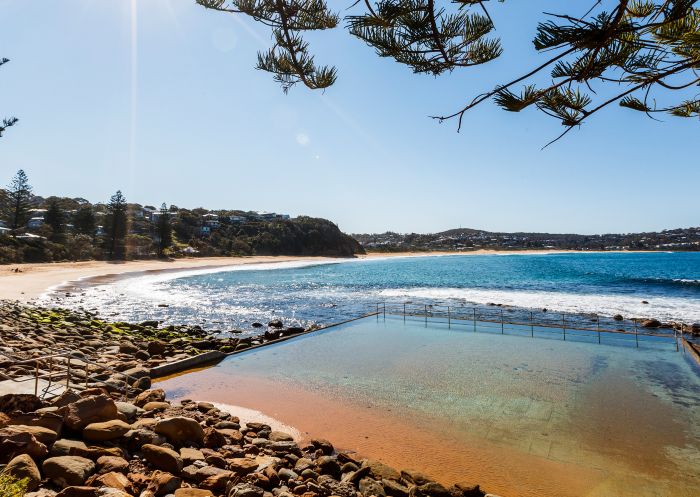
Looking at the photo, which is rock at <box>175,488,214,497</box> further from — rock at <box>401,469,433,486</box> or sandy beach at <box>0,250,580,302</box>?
sandy beach at <box>0,250,580,302</box>

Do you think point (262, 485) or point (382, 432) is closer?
point (262, 485)

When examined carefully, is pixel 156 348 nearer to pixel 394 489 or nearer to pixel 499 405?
pixel 394 489

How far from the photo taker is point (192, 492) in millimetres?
3988

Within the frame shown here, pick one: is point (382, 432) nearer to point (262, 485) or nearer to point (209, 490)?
point (262, 485)

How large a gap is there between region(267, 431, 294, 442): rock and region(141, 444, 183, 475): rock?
2003 mm

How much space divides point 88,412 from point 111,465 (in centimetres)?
113

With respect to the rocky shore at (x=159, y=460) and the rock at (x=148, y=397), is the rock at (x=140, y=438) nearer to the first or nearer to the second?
the rocky shore at (x=159, y=460)

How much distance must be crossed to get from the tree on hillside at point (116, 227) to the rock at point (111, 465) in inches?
2382

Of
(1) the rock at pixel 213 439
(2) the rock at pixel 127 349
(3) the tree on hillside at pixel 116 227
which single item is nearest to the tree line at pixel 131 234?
(3) the tree on hillside at pixel 116 227

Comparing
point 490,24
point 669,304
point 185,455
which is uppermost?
point 490,24

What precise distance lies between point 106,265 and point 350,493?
53.6 meters

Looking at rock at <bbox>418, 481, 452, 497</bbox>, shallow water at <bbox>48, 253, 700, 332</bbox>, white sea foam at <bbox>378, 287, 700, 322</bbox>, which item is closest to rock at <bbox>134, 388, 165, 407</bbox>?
rock at <bbox>418, 481, 452, 497</bbox>

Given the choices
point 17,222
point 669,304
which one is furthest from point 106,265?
point 669,304

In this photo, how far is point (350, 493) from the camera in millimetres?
4660
